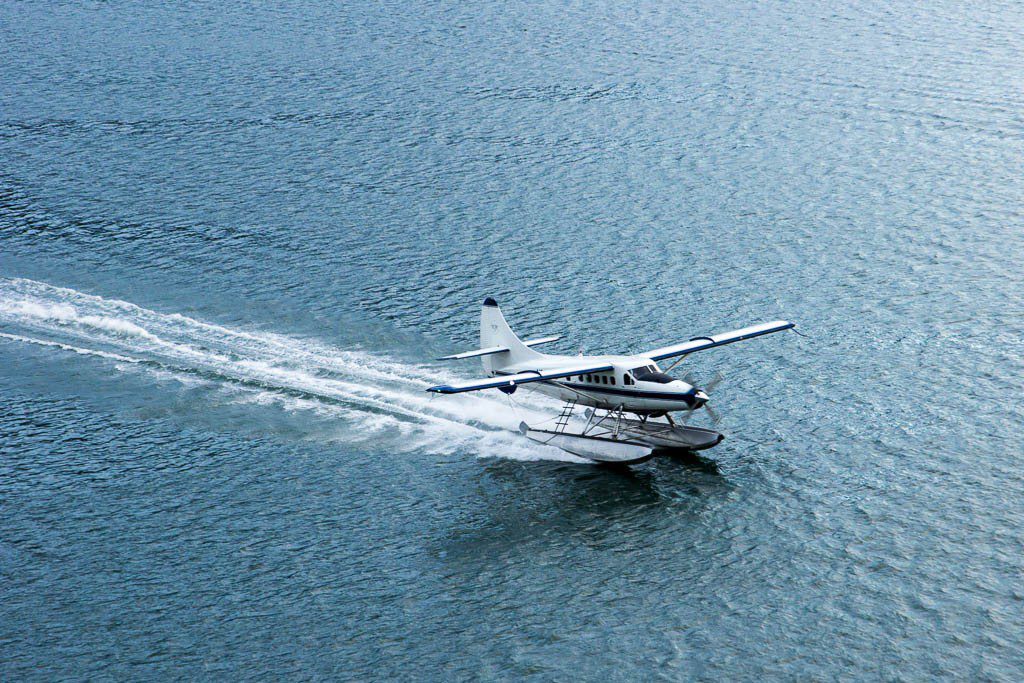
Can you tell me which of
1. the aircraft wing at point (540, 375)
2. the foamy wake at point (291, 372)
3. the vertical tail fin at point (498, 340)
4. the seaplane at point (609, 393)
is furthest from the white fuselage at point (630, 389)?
the foamy wake at point (291, 372)

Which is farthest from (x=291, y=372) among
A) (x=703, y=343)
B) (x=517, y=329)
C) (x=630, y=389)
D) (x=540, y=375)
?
(x=703, y=343)

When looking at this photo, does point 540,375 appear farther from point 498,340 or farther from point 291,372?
point 291,372

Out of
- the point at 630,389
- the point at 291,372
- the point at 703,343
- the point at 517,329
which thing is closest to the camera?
the point at 630,389

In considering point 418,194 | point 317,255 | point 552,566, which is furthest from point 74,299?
point 552,566

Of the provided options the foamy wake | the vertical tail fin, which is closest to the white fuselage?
the vertical tail fin

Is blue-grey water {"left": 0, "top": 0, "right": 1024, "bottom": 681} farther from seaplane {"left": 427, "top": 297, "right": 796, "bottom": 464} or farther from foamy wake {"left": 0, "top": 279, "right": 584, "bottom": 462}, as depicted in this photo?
seaplane {"left": 427, "top": 297, "right": 796, "bottom": 464}
